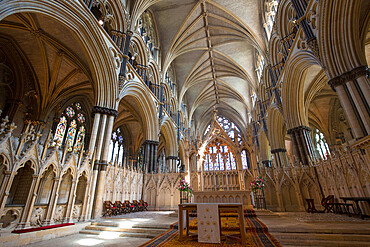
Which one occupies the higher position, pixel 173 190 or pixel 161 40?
pixel 161 40

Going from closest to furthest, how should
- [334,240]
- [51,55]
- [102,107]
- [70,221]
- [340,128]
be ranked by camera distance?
[334,240] < [70,221] < [102,107] < [51,55] < [340,128]

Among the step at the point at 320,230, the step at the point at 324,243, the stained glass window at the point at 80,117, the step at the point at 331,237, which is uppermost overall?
the stained glass window at the point at 80,117

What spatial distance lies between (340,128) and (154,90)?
54.8 ft

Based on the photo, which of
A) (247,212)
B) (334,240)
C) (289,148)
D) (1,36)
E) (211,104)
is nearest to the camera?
(334,240)

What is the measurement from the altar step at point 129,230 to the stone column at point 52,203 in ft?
3.14

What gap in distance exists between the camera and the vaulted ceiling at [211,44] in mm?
14352

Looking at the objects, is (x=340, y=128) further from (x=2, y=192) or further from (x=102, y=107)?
(x=2, y=192)

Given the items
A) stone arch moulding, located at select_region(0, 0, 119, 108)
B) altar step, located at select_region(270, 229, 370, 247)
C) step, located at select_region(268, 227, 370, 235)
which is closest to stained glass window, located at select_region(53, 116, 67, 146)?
stone arch moulding, located at select_region(0, 0, 119, 108)

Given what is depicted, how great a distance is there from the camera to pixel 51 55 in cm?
1040

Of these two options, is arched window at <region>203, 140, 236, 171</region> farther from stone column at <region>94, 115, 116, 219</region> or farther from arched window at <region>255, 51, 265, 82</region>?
arched window at <region>255, 51, 265, 82</region>

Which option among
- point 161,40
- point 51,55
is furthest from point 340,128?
point 51,55

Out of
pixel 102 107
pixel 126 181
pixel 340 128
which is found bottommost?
pixel 126 181

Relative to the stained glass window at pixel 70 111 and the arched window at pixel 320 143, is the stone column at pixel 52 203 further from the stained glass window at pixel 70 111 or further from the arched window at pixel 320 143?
the arched window at pixel 320 143

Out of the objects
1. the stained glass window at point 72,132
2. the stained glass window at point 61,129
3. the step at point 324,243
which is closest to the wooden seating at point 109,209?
the step at point 324,243
